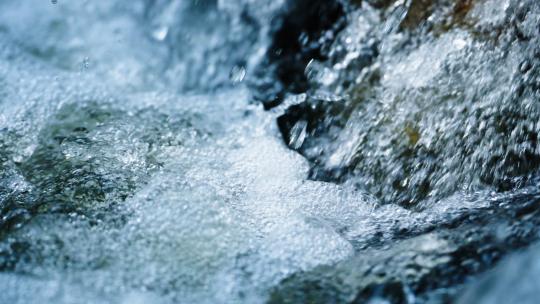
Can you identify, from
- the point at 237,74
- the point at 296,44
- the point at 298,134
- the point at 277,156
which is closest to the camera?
the point at 277,156

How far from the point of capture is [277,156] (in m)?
2.30

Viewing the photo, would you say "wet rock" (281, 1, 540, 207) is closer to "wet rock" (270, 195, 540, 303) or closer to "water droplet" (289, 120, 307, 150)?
"water droplet" (289, 120, 307, 150)

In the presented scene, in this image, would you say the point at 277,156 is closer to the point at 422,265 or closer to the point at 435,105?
the point at 435,105

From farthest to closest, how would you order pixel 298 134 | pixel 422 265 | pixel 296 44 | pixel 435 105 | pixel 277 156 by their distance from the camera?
pixel 296 44 → pixel 298 134 → pixel 277 156 → pixel 435 105 → pixel 422 265

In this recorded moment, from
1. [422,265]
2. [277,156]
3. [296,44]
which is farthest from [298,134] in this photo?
[422,265]

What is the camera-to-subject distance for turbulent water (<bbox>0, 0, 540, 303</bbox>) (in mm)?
1584

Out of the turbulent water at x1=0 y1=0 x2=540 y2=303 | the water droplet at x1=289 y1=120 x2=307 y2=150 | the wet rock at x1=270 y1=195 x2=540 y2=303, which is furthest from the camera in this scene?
the water droplet at x1=289 y1=120 x2=307 y2=150

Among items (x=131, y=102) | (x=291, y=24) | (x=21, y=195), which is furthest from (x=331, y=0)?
(x=21, y=195)

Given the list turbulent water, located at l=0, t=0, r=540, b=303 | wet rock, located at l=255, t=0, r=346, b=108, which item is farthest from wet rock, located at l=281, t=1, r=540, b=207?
wet rock, located at l=255, t=0, r=346, b=108

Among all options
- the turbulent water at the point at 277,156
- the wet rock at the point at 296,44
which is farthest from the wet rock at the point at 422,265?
the wet rock at the point at 296,44

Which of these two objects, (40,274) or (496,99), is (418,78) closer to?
(496,99)

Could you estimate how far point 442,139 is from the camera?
2080 millimetres

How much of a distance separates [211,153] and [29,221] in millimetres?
767

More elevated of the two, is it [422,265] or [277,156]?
[277,156]
